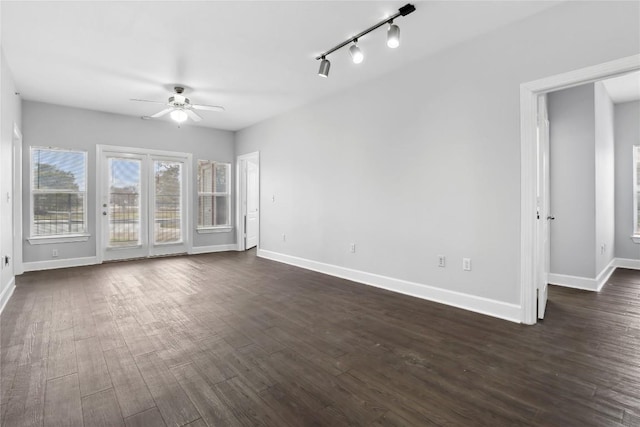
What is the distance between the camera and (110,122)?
5875 millimetres

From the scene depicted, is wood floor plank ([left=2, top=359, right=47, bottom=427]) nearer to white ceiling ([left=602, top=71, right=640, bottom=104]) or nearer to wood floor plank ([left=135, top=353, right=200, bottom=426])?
wood floor plank ([left=135, top=353, right=200, bottom=426])

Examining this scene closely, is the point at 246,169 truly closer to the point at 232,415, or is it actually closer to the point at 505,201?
the point at 505,201

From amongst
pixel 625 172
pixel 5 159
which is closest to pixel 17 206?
pixel 5 159

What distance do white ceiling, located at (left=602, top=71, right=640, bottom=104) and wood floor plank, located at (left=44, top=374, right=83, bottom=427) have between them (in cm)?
644

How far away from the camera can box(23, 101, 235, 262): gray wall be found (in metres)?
5.17

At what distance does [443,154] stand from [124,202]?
19.1 feet

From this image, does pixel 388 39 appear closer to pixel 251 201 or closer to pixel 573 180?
pixel 573 180

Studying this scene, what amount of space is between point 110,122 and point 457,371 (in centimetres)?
672

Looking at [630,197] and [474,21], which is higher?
[474,21]

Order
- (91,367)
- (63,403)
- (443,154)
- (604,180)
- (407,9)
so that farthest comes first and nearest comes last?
(604,180) < (443,154) < (407,9) < (91,367) < (63,403)

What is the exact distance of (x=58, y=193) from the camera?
17.9ft

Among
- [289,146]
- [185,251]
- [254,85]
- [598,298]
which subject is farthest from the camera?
[185,251]

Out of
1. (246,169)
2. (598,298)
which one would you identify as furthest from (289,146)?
(598,298)

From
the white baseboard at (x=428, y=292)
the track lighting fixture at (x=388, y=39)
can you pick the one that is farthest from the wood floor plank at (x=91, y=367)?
the track lighting fixture at (x=388, y=39)
